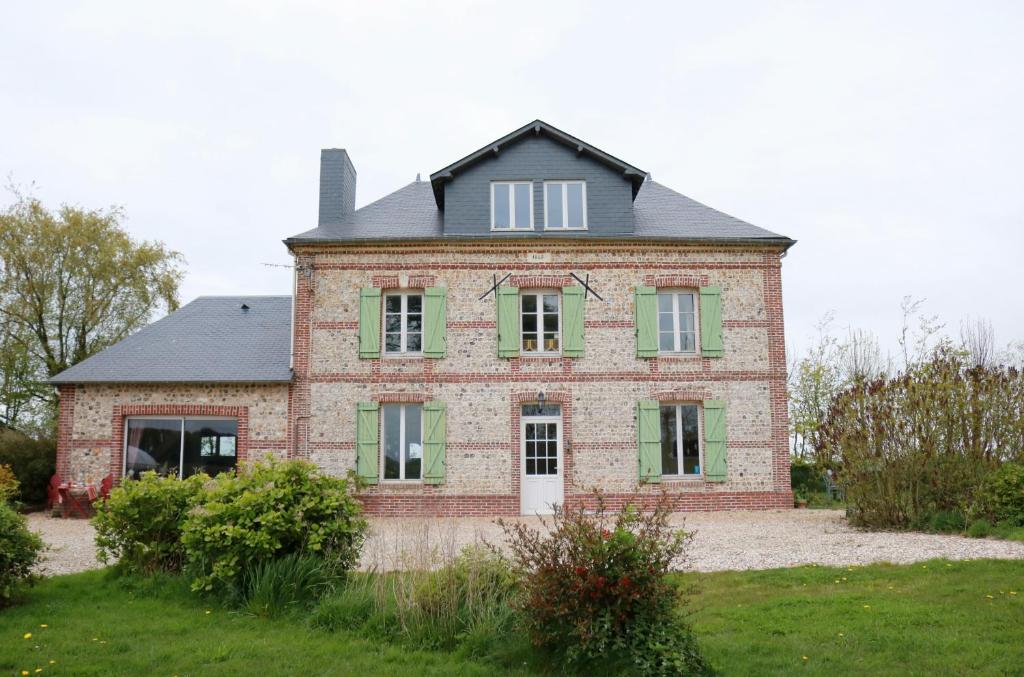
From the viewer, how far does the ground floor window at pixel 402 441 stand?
583 inches

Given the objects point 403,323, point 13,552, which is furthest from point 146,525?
point 403,323

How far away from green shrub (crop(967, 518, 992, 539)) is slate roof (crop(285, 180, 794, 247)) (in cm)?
649

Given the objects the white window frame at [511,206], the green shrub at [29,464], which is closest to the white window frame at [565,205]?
the white window frame at [511,206]

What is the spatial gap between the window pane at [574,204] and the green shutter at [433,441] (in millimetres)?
4391

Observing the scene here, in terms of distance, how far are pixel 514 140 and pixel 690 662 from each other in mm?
12401

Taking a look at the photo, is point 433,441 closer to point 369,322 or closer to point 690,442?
point 369,322

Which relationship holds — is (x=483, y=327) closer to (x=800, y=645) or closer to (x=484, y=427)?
(x=484, y=427)

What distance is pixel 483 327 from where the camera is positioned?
15.0m

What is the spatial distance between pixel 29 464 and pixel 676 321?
13106mm

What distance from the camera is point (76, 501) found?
14.5 m

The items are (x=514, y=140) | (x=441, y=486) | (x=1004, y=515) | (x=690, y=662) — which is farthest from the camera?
(x=514, y=140)

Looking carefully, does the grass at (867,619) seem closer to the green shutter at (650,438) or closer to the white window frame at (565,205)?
the green shutter at (650,438)

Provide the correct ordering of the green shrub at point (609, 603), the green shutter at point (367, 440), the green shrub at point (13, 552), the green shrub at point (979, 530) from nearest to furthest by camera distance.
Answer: the green shrub at point (609, 603), the green shrub at point (13, 552), the green shrub at point (979, 530), the green shutter at point (367, 440)

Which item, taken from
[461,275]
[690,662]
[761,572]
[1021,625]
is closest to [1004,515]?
[761,572]
